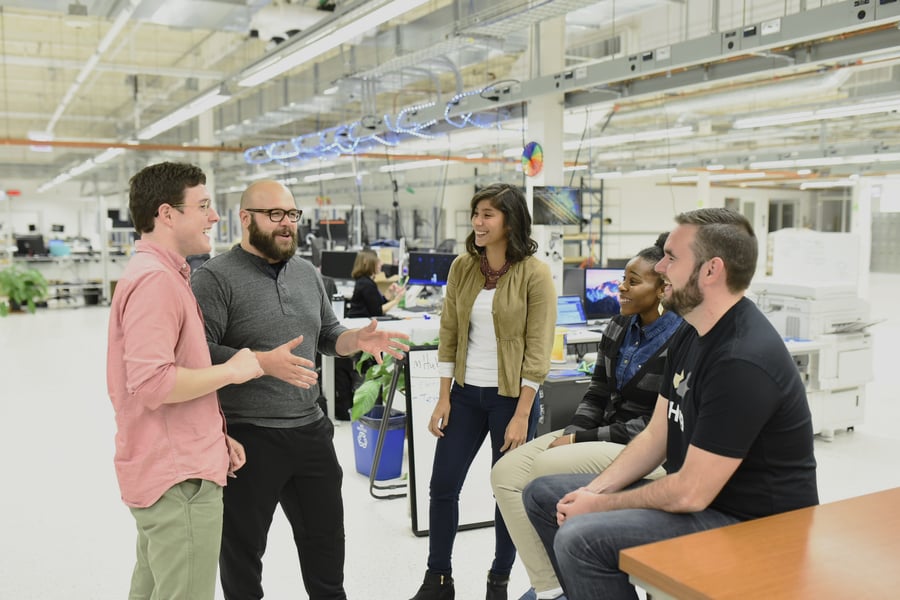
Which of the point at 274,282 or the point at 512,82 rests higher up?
the point at 512,82

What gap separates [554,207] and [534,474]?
415 centimetres

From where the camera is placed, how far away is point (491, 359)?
8.75 ft

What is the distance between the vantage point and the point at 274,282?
219 cm

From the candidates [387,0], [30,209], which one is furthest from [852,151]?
[30,209]

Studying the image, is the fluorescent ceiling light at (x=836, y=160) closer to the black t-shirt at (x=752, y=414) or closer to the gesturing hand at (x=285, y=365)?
the black t-shirt at (x=752, y=414)

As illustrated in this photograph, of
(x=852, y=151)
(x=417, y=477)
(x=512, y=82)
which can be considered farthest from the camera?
(x=852, y=151)

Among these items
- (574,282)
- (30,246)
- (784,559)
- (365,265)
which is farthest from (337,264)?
(30,246)

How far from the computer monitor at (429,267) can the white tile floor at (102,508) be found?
1520 millimetres

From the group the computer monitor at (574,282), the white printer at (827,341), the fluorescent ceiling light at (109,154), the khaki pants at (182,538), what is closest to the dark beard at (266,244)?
the khaki pants at (182,538)

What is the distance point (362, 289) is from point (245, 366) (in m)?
4.72

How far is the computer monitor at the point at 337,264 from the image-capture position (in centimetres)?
817

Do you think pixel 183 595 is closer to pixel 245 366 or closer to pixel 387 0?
pixel 245 366

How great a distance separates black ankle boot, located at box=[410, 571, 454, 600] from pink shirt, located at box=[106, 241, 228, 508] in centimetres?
117

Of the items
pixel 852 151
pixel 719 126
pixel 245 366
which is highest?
pixel 719 126
